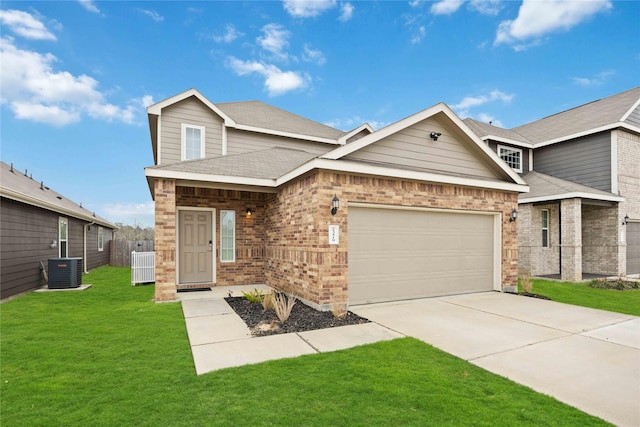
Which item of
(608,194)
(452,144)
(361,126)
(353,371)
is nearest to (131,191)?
(361,126)

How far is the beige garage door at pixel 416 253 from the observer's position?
723 cm

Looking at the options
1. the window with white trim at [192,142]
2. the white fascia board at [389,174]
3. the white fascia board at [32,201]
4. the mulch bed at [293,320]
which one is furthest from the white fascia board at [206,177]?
the window with white trim at [192,142]

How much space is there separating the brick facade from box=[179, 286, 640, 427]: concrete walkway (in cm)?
102

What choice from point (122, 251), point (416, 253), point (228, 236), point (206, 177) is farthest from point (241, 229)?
point (122, 251)

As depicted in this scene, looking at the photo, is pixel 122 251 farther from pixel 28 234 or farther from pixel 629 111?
pixel 629 111

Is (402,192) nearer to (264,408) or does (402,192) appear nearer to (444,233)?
(444,233)

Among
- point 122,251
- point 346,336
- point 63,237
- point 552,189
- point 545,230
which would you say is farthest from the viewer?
point 122,251

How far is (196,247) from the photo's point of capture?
955 cm

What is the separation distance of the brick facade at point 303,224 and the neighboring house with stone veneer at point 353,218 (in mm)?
25

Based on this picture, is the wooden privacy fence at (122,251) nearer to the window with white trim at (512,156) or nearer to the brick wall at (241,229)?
the brick wall at (241,229)

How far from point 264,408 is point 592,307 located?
8.30 meters

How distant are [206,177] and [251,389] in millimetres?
5455

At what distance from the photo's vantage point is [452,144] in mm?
8594

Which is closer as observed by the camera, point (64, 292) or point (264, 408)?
point (264, 408)
